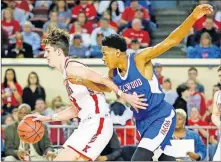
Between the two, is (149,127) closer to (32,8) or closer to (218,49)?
(218,49)

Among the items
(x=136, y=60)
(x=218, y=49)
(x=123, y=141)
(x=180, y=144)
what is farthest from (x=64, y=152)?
(x=218, y=49)

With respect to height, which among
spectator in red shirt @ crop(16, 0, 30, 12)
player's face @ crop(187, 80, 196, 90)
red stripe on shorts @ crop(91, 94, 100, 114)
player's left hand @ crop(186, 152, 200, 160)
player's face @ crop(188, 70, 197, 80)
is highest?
spectator in red shirt @ crop(16, 0, 30, 12)

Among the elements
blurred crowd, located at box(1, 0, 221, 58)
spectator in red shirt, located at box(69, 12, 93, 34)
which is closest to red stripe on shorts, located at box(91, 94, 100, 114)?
blurred crowd, located at box(1, 0, 221, 58)

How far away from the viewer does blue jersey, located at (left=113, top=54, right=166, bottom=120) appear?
1112 centimetres

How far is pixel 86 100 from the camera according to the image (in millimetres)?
11039

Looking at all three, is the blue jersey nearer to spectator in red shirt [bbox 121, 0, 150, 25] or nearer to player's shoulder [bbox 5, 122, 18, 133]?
player's shoulder [bbox 5, 122, 18, 133]

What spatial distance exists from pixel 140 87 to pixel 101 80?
0.57 m

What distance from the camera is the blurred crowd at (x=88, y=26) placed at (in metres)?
19.1

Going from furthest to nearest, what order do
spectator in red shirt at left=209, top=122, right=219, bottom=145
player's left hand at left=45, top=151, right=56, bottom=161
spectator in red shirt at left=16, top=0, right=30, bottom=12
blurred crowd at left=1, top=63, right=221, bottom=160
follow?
spectator in red shirt at left=16, top=0, right=30, bottom=12, blurred crowd at left=1, top=63, right=221, bottom=160, spectator in red shirt at left=209, top=122, right=219, bottom=145, player's left hand at left=45, top=151, right=56, bottom=161

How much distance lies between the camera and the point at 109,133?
10969 millimetres

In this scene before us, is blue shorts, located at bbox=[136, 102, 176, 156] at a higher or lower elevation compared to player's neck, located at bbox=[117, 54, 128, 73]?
lower

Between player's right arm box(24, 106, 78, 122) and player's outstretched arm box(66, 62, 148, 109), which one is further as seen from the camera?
player's right arm box(24, 106, 78, 122)

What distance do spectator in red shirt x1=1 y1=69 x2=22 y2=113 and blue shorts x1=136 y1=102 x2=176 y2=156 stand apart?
22.5ft

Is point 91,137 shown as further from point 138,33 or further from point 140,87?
point 138,33
